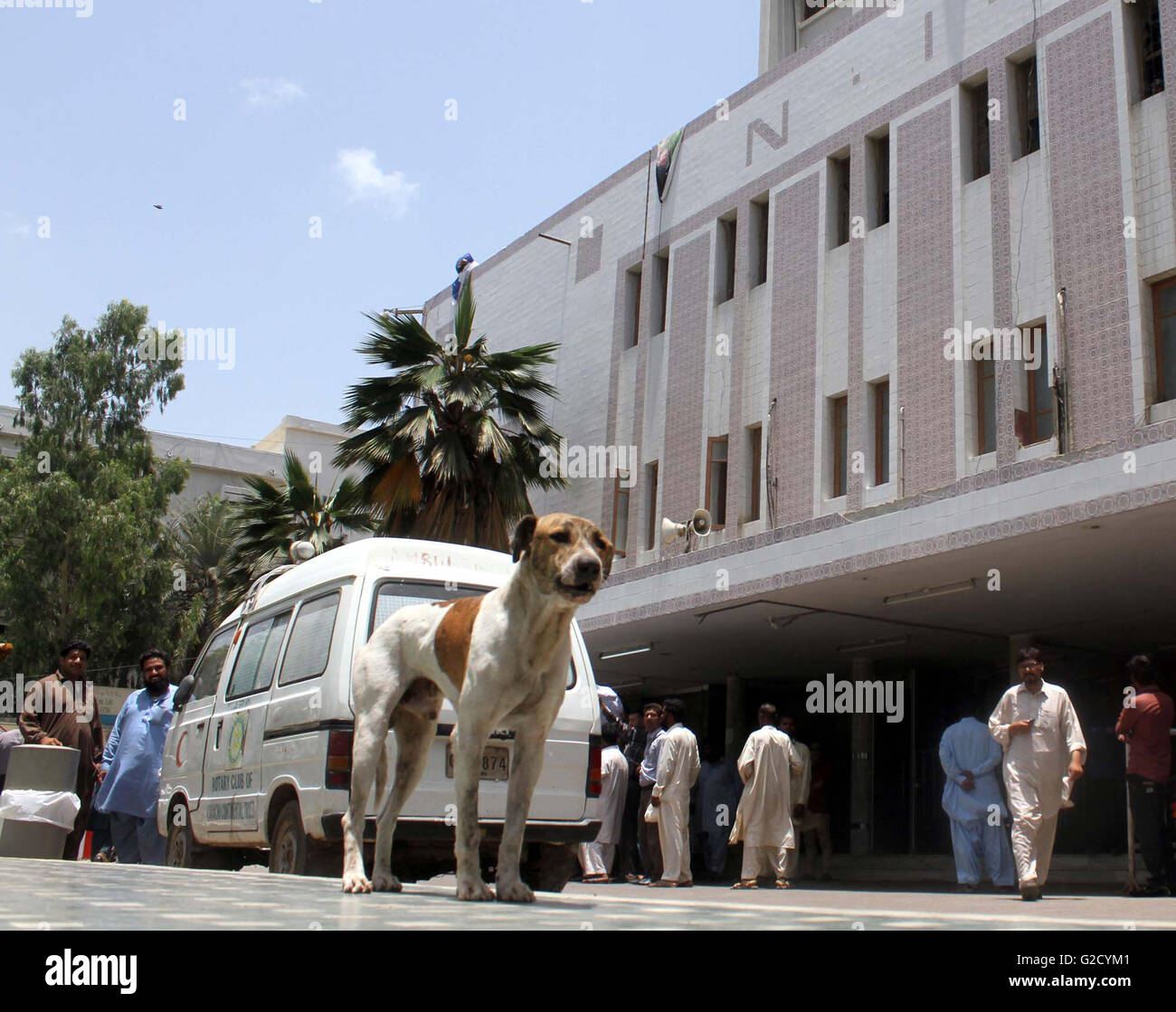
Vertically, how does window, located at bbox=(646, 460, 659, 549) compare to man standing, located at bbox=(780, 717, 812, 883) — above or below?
above

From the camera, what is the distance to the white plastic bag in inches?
342

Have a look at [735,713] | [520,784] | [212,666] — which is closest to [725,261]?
[735,713]

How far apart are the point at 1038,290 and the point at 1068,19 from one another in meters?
3.42

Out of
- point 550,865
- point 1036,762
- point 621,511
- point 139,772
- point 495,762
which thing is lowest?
point 550,865

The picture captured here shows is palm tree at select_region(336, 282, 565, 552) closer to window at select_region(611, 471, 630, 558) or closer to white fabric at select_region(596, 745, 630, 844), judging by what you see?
window at select_region(611, 471, 630, 558)

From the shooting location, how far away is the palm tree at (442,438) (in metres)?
21.3

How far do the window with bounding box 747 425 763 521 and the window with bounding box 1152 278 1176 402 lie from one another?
6.69 m

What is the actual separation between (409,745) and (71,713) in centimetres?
533

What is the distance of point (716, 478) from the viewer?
20.5 metres

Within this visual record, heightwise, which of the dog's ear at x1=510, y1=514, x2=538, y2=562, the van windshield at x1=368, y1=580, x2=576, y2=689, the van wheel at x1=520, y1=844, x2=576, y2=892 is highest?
the van windshield at x1=368, y1=580, x2=576, y2=689

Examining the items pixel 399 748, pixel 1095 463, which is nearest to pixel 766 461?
pixel 1095 463

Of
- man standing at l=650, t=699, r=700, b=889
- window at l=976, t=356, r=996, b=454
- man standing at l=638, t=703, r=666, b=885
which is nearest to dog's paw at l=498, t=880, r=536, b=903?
man standing at l=650, t=699, r=700, b=889

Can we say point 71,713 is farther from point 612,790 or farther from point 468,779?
point 612,790
